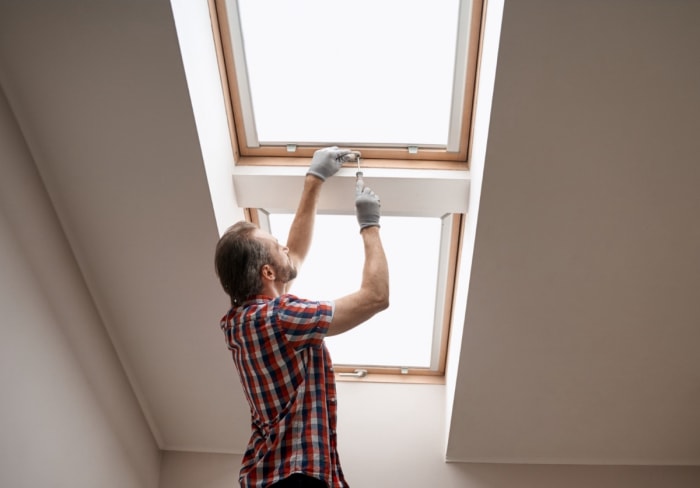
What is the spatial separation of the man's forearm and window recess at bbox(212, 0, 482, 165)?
0.20 metres

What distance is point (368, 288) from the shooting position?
1727mm

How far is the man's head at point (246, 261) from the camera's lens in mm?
1709

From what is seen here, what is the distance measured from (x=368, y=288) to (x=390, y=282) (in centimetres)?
88

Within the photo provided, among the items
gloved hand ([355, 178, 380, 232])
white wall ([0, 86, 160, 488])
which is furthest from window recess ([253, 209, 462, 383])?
white wall ([0, 86, 160, 488])

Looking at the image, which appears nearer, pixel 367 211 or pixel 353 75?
pixel 367 211

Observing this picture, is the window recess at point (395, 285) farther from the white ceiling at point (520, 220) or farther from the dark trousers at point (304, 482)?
the dark trousers at point (304, 482)

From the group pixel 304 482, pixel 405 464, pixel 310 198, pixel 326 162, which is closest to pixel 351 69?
pixel 326 162

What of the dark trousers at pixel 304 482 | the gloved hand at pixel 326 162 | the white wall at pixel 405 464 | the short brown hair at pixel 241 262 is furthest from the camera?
the white wall at pixel 405 464

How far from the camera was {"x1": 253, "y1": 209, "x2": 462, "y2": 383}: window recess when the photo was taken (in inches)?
94.4

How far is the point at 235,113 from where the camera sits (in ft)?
7.00

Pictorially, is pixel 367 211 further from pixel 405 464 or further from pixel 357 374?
pixel 405 464

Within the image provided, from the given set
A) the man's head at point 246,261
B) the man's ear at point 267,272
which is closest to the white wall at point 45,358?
the man's head at point 246,261

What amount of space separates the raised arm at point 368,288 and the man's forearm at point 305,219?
0.21 meters

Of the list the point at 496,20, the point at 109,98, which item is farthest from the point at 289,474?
→ the point at 496,20
